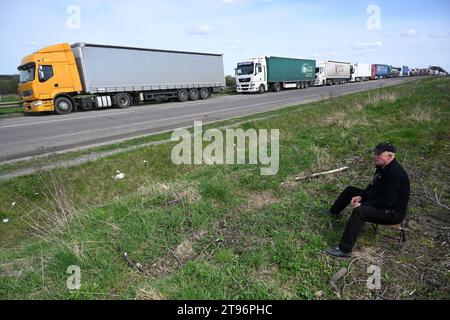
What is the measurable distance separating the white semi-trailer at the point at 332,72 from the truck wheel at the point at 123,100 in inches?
1342

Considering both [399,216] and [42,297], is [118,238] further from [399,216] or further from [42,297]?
[399,216]

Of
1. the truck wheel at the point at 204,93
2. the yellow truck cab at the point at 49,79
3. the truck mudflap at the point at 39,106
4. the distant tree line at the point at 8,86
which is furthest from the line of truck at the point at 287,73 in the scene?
the distant tree line at the point at 8,86

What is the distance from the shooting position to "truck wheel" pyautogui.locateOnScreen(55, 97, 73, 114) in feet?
56.8

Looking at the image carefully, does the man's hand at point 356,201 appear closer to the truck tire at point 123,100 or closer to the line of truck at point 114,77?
the line of truck at point 114,77

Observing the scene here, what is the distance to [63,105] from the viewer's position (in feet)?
57.5

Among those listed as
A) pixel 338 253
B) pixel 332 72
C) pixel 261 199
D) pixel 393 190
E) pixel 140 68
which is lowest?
pixel 338 253

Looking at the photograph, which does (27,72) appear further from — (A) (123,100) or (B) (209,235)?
(B) (209,235)

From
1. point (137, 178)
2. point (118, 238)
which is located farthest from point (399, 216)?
point (137, 178)

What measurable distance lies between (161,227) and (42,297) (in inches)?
61.4

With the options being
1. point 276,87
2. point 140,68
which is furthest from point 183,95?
point 276,87

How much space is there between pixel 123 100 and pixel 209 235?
59.8 feet

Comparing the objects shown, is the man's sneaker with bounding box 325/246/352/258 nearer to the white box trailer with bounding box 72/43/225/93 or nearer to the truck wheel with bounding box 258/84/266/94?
the white box trailer with bounding box 72/43/225/93

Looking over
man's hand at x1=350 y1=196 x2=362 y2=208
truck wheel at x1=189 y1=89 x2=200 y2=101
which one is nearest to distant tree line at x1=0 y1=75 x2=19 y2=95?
truck wheel at x1=189 y1=89 x2=200 y2=101

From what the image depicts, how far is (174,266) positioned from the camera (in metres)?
3.44
